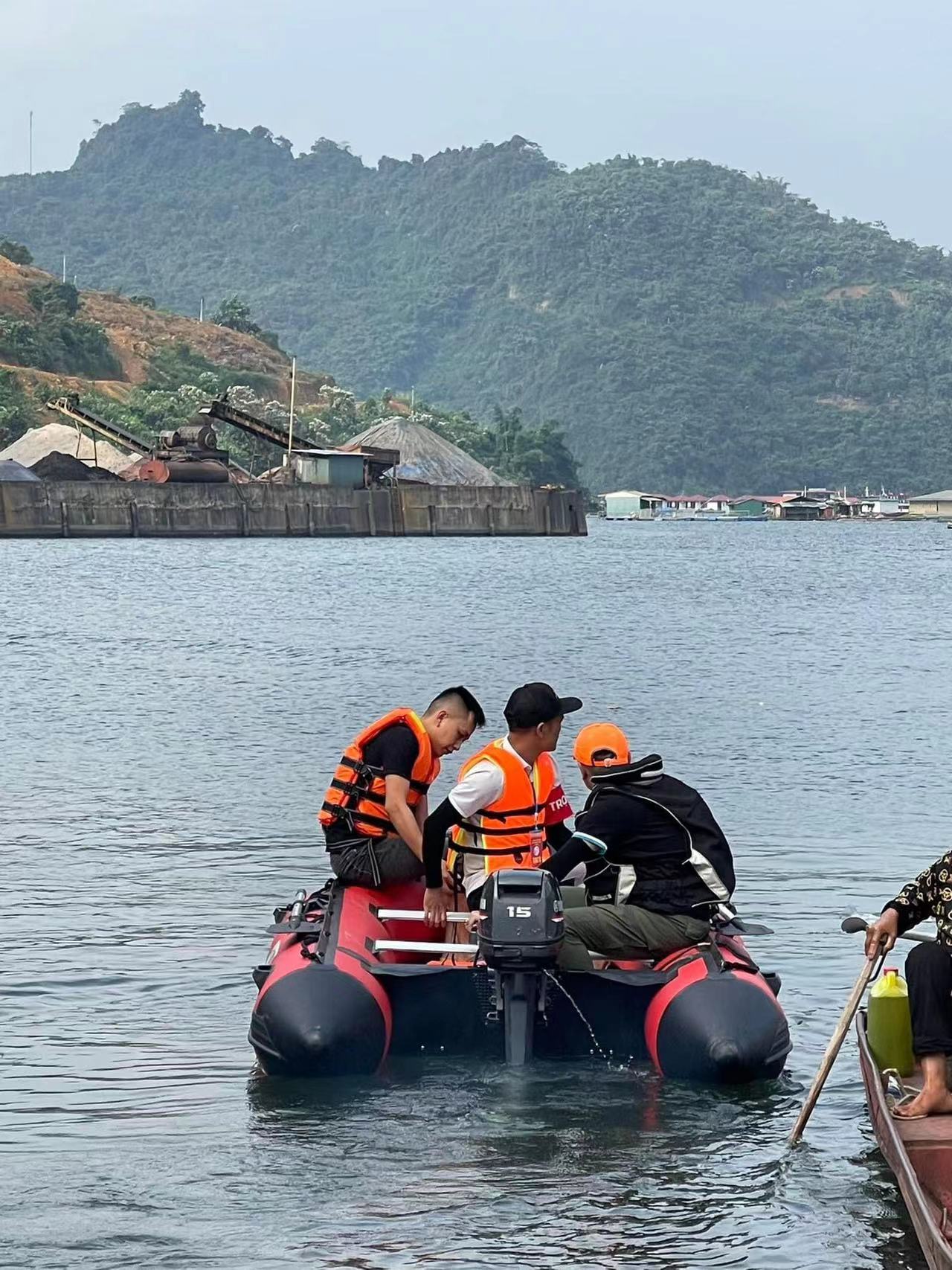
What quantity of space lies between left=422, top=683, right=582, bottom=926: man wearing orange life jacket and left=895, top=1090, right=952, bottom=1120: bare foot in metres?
2.69

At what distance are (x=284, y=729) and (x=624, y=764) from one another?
18.9 metres

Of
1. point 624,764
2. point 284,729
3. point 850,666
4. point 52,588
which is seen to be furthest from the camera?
point 52,588

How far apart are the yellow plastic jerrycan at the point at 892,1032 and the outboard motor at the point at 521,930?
1.51 metres

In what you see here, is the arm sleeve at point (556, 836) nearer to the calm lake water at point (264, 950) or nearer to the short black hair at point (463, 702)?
the short black hair at point (463, 702)

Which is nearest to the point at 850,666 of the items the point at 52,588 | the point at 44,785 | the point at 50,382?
the point at 44,785

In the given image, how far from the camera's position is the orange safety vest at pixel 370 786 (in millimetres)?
10727

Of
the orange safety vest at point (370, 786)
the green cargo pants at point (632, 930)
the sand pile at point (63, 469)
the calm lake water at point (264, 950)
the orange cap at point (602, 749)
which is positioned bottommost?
the calm lake water at point (264, 950)

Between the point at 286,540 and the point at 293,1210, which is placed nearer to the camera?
the point at 293,1210

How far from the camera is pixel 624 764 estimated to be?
32.2 feet

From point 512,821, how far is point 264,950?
4339mm

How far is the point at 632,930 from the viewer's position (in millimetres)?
9938

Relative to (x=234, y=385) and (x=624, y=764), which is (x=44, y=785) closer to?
(x=624, y=764)

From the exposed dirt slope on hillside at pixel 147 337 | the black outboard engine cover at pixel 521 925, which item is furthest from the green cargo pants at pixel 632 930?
the exposed dirt slope on hillside at pixel 147 337

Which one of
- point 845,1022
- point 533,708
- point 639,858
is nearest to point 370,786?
point 533,708
